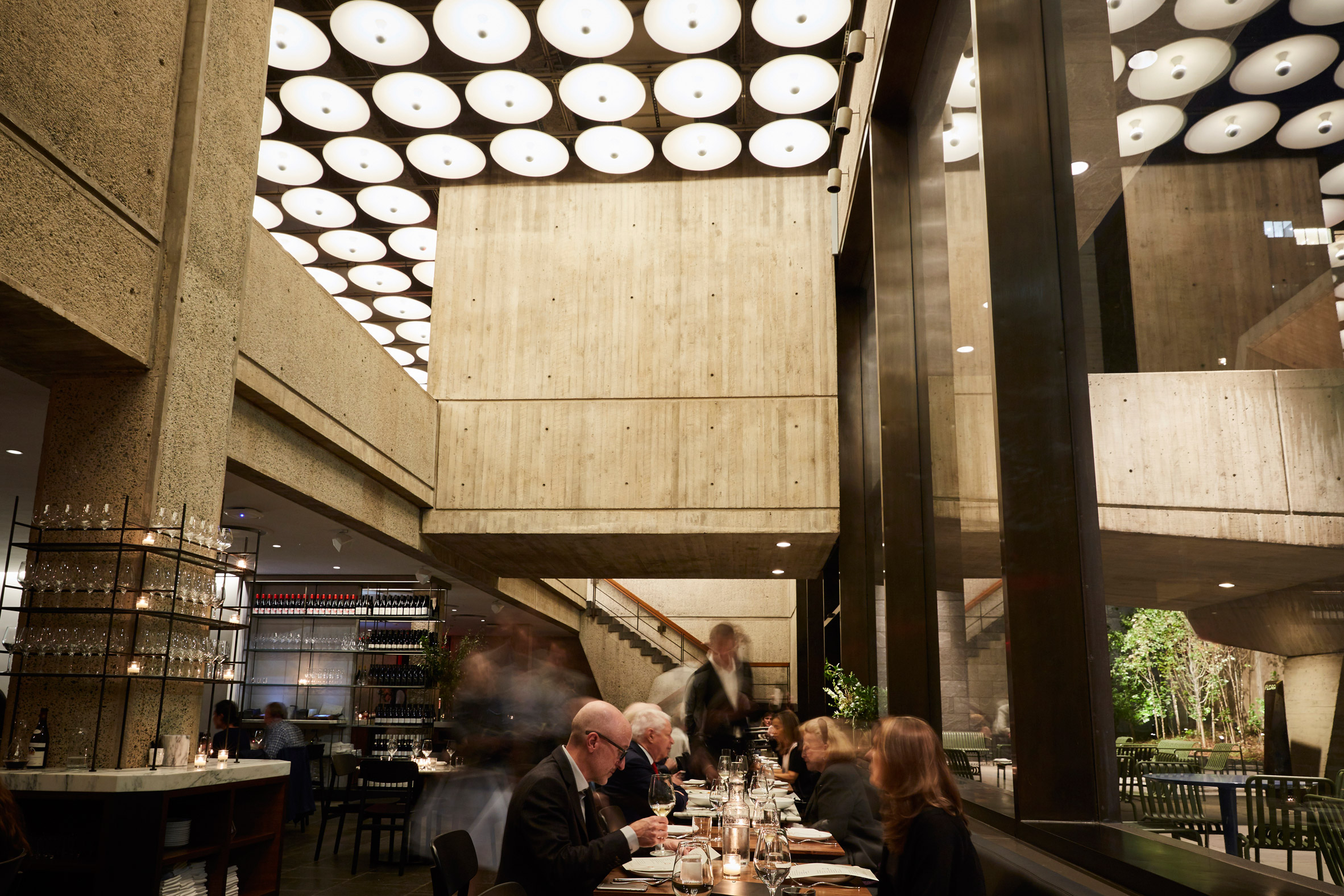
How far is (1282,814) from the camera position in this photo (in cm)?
199

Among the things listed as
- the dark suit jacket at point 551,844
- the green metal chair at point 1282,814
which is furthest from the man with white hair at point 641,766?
the green metal chair at point 1282,814

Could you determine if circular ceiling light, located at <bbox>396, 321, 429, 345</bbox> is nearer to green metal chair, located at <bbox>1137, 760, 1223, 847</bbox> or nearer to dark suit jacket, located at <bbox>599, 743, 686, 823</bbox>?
dark suit jacket, located at <bbox>599, 743, 686, 823</bbox>

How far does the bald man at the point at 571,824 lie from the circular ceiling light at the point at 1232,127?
8.58ft

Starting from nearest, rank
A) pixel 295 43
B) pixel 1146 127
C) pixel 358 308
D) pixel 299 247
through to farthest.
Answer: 1. pixel 1146 127
2. pixel 295 43
3. pixel 299 247
4. pixel 358 308

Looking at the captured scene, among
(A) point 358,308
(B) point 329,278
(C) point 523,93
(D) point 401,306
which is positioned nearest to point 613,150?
(C) point 523,93

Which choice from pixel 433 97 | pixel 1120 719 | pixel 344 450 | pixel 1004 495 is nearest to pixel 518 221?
pixel 433 97

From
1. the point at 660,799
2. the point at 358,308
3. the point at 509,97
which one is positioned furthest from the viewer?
the point at 358,308

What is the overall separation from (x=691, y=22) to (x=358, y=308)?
8.75 meters

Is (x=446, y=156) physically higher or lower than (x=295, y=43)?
lower

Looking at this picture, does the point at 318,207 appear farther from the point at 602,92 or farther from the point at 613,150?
the point at 602,92

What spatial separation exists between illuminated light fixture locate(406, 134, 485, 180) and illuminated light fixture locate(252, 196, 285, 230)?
2.74 m

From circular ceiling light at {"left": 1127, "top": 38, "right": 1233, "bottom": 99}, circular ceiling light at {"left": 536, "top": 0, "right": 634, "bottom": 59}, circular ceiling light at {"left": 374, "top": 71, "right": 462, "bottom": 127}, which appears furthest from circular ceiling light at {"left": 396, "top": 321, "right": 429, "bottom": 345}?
circular ceiling light at {"left": 1127, "top": 38, "right": 1233, "bottom": 99}

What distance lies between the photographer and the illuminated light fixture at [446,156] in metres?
9.52

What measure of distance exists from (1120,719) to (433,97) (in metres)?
8.09
